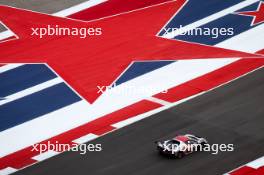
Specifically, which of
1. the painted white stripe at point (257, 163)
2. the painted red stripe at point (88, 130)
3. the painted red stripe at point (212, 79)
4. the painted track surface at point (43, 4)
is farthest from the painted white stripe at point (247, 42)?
the painted white stripe at point (257, 163)

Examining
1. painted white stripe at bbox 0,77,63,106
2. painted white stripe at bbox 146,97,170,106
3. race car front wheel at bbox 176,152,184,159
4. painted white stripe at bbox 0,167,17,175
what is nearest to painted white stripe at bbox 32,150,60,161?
painted white stripe at bbox 0,167,17,175

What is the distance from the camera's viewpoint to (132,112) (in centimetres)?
4431

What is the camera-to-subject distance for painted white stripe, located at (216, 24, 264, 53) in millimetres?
51125

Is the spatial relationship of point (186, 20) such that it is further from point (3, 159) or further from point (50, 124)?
point (3, 159)

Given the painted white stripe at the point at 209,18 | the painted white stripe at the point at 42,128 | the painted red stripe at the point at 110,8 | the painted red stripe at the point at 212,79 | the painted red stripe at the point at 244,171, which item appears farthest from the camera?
the painted red stripe at the point at 110,8

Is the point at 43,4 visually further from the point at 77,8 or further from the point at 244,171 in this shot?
the point at 244,171

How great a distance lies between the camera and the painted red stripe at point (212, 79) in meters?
46.0

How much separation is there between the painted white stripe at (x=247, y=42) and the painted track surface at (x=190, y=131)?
4444mm

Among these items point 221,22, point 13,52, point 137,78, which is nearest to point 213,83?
point 137,78

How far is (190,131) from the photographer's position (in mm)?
41656

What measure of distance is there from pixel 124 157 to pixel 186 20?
18095 mm

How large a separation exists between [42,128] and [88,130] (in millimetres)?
2851

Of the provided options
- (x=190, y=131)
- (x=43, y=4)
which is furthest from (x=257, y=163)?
(x=43, y=4)

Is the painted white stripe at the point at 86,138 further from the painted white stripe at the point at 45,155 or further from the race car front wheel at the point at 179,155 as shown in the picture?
the race car front wheel at the point at 179,155
